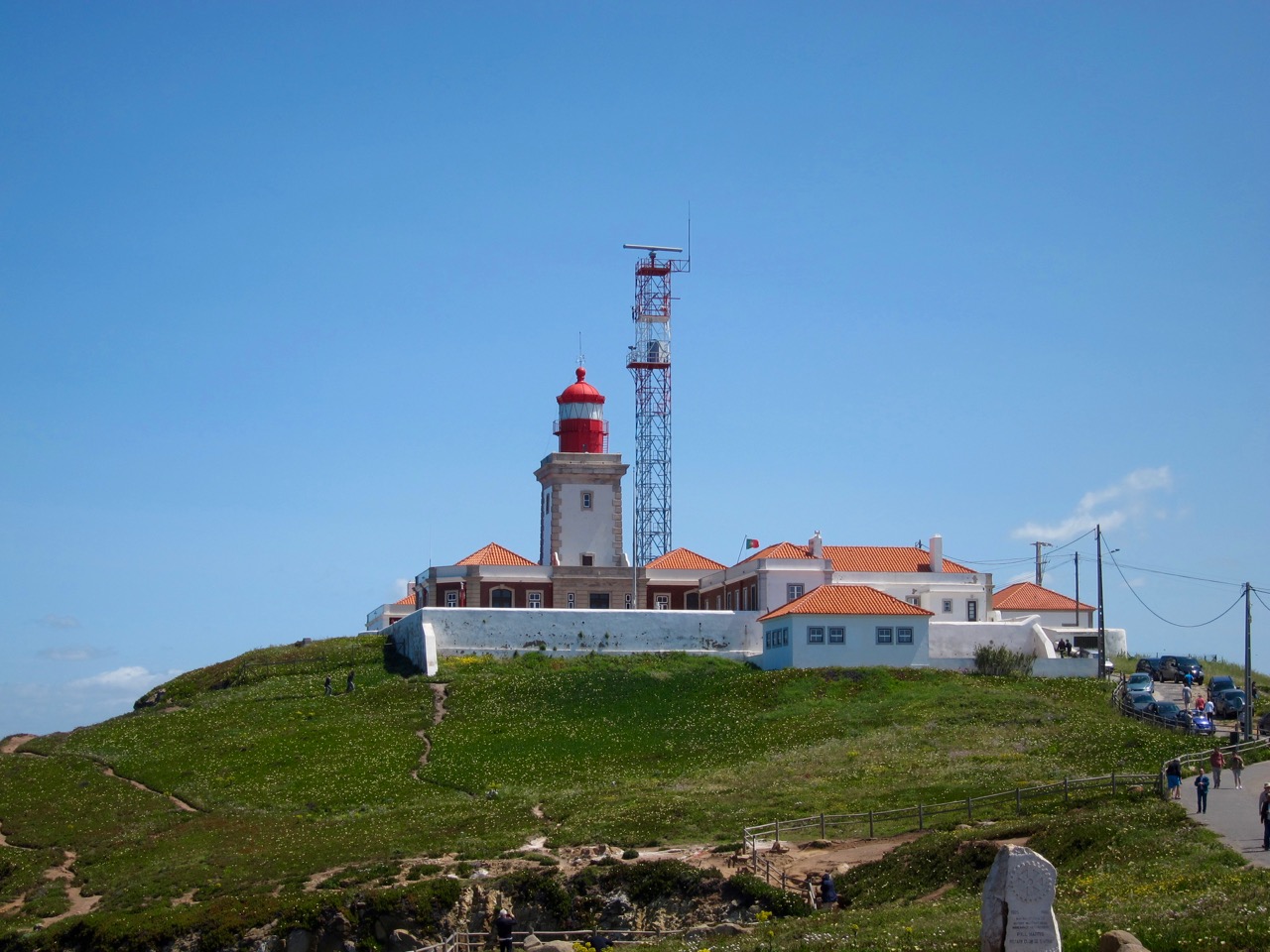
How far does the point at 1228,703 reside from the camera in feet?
195

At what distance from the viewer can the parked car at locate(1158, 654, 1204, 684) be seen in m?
69.9

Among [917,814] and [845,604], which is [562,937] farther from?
[845,604]

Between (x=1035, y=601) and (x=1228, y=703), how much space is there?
2805cm

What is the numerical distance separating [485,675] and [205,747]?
43.8ft

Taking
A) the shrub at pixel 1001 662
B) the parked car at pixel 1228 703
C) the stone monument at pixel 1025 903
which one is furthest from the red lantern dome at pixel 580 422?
the stone monument at pixel 1025 903

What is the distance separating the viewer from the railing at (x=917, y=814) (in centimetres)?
4106

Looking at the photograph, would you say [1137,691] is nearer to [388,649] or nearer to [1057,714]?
[1057,714]

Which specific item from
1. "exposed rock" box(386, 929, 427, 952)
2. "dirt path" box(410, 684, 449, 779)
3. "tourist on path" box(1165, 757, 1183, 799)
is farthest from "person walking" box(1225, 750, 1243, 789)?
"dirt path" box(410, 684, 449, 779)

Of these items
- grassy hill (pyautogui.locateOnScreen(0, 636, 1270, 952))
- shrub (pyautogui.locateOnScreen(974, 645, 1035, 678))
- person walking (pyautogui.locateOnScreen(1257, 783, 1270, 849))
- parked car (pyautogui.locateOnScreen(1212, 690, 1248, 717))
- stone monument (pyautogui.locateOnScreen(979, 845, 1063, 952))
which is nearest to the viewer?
stone monument (pyautogui.locateOnScreen(979, 845, 1063, 952))

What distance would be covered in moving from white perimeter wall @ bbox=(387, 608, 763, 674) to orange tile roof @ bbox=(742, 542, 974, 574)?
634 centimetres

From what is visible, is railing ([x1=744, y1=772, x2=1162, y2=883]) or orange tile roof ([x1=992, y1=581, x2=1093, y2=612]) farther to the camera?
orange tile roof ([x1=992, y1=581, x2=1093, y2=612])

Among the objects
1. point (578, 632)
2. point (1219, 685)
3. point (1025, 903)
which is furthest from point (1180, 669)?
point (1025, 903)

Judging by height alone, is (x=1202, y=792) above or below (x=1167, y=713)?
below

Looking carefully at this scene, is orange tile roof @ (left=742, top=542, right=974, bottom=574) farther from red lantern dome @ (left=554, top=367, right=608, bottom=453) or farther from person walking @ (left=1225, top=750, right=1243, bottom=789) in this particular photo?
person walking @ (left=1225, top=750, right=1243, bottom=789)
